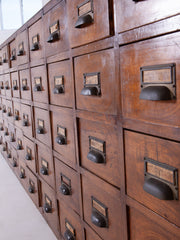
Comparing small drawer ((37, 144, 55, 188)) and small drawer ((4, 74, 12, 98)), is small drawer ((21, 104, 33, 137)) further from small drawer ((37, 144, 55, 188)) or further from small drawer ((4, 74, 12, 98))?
small drawer ((4, 74, 12, 98))

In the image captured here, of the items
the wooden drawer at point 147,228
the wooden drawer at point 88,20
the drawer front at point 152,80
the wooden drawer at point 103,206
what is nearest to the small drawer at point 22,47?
the wooden drawer at point 88,20

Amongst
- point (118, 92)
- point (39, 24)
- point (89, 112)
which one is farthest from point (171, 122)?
point (39, 24)

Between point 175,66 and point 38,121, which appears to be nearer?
point 175,66

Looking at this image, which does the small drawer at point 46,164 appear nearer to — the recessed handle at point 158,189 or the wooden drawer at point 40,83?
the wooden drawer at point 40,83

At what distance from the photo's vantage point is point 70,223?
141 centimetres

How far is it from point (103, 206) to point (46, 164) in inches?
29.6

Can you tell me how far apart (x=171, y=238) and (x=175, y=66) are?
17.9 inches

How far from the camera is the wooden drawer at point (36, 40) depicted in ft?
4.97

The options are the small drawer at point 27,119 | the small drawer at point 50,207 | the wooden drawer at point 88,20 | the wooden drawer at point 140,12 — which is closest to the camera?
the wooden drawer at point 140,12

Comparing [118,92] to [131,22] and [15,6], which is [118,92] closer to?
[131,22]

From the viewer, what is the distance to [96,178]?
1031mm

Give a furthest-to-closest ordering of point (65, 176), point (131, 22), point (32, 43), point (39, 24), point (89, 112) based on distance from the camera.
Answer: point (32, 43), point (39, 24), point (65, 176), point (89, 112), point (131, 22)

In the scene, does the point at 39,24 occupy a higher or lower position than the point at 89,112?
higher

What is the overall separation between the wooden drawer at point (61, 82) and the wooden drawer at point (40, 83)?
107 mm
